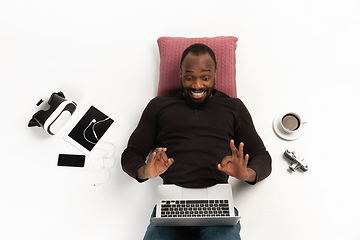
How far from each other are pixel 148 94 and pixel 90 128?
432 mm

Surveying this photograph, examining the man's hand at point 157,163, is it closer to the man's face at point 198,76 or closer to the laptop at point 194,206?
the laptop at point 194,206

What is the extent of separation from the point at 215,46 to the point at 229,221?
1.03 meters

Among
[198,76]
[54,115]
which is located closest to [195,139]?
[198,76]

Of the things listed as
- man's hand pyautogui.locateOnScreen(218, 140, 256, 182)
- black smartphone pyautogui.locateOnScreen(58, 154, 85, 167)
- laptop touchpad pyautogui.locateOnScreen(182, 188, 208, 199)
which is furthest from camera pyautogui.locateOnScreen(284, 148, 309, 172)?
black smartphone pyautogui.locateOnScreen(58, 154, 85, 167)

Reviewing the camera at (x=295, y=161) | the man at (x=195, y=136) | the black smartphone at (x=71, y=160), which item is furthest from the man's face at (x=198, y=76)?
the black smartphone at (x=71, y=160)

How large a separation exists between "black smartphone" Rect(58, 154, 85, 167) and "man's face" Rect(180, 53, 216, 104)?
0.76 meters

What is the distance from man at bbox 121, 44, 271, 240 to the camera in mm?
1276

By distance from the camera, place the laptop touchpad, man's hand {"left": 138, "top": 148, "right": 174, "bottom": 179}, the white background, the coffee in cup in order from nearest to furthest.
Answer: man's hand {"left": 138, "top": 148, "right": 174, "bottom": 179} → the laptop touchpad → the white background → the coffee in cup

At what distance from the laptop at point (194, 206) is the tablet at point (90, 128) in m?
0.58

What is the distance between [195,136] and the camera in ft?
4.42

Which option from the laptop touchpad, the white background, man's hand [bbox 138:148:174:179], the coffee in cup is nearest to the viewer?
man's hand [bbox 138:148:174:179]

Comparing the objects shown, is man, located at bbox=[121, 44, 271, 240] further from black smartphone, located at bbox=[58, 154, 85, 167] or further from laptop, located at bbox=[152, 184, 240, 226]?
black smartphone, located at bbox=[58, 154, 85, 167]

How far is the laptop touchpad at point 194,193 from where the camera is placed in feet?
4.11

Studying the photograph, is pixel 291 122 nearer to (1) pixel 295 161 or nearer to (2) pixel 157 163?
(1) pixel 295 161
